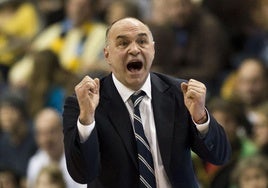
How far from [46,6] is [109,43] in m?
5.59

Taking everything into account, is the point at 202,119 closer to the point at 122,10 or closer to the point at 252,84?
the point at 252,84

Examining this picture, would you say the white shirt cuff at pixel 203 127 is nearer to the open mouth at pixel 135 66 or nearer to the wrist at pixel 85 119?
the open mouth at pixel 135 66

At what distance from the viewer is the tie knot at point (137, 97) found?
4656 mm

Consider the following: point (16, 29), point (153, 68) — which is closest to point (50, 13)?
point (16, 29)

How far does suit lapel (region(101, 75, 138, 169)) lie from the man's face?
4.2 inches

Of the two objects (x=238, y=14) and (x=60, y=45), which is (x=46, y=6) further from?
(x=238, y=14)

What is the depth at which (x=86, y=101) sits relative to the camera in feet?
14.4

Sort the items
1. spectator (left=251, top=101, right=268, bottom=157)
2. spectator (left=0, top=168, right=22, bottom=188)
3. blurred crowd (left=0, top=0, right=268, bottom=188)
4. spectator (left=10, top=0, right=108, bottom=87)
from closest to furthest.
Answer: spectator (left=251, top=101, right=268, bottom=157) < blurred crowd (left=0, top=0, right=268, bottom=188) < spectator (left=0, top=168, right=22, bottom=188) < spectator (left=10, top=0, right=108, bottom=87)

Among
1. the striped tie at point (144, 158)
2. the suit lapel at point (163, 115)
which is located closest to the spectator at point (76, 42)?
the suit lapel at point (163, 115)

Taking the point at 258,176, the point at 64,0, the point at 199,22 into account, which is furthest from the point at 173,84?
the point at 64,0

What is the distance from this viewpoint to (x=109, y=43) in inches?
182

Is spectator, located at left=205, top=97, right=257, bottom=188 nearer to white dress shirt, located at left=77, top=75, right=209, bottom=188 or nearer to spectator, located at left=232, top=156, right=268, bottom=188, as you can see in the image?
spectator, located at left=232, top=156, right=268, bottom=188

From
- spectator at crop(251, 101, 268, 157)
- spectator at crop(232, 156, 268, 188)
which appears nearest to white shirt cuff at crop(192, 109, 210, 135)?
spectator at crop(232, 156, 268, 188)

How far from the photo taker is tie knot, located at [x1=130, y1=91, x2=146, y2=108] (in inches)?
183
